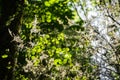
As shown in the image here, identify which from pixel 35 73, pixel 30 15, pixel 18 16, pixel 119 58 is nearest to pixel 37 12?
pixel 30 15

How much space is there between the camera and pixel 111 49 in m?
5.68

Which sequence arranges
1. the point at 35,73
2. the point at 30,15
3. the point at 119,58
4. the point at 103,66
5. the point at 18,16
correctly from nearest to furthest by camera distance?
the point at 119,58, the point at 103,66, the point at 18,16, the point at 35,73, the point at 30,15

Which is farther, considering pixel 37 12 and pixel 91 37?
pixel 37 12

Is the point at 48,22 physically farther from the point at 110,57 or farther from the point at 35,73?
the point at 110,57

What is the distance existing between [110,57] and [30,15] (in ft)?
31.7

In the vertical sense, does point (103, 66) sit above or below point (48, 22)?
above

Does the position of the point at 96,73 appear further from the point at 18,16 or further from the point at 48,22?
the point at 48,22

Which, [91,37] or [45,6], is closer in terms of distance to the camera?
[91,37]

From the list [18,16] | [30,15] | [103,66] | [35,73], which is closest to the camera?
[103,66]

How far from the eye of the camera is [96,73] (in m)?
5.94

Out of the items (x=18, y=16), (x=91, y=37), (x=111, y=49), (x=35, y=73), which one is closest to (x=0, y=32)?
(x=18, y=16)

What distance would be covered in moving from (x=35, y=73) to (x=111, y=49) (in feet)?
9.92

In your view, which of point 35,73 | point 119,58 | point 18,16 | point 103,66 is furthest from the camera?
point 35,73

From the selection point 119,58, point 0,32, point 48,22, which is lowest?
point 48,22
